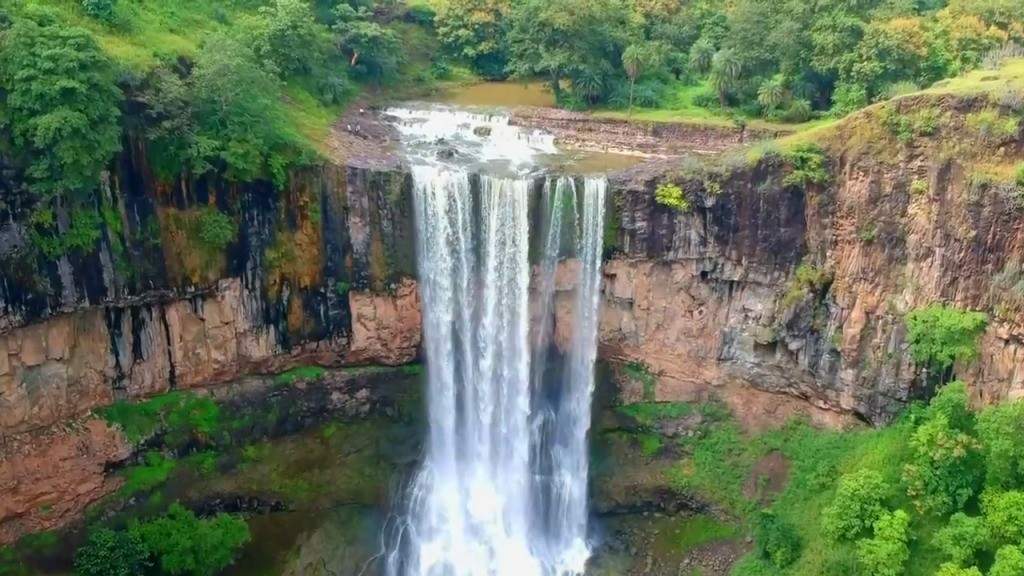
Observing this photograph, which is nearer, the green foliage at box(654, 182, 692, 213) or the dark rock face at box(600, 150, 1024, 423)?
the dark rock face at box(600, 150, 1024, 423)

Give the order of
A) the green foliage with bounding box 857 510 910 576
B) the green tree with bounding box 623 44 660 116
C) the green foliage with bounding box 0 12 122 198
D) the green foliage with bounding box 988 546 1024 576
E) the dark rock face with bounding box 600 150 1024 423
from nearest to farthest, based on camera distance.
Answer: the green foliage with bounding box 988 546 1024 576, the green foliage with bounding box 0 12 122 198, the green foliage with bounding box 857 510 910 576, the dark rock face with bounding box 600 150 1024 423, the green tree with bounding box 623 44 660 116

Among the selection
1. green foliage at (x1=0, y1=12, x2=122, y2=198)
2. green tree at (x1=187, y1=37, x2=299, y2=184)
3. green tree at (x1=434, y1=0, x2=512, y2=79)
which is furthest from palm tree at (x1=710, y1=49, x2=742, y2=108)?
green foliage at (x1=0, y1=12, x2=122, y2=198)

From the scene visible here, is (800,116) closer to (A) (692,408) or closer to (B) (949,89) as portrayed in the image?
(B) (949,89)

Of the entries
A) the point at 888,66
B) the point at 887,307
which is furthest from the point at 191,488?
the point at 888,66

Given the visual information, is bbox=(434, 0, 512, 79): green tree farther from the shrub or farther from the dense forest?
the shrub

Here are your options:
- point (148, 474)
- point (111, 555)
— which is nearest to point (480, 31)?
point (148, 474)

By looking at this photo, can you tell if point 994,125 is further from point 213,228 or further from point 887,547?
point 213,228
